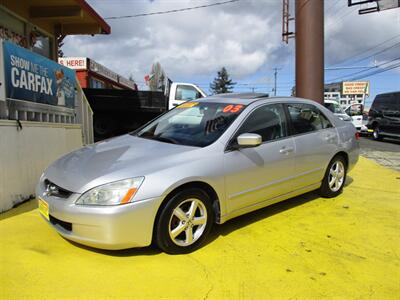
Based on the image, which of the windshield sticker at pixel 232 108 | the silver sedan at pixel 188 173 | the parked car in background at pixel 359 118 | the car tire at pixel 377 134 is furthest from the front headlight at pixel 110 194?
the car tire at pixel 377 134

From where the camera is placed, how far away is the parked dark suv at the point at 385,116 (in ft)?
52.9

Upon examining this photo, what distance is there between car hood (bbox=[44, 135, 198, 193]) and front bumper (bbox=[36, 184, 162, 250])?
186 millimetres

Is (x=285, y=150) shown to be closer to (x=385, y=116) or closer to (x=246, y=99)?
(x=246, y=99)

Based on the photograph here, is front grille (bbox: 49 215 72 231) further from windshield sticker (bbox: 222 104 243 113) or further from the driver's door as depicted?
windshield sticker (bbox: 222 104 243 113)

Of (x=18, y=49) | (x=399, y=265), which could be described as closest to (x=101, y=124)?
(x=18, y=49)

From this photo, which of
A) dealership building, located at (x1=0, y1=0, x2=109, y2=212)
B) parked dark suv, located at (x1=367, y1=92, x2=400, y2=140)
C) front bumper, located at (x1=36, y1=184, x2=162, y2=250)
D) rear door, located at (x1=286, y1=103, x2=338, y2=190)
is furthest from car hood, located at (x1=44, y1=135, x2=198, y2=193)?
parked dark suv, located at (x1=367, y1=92, x2=400, y2=140)

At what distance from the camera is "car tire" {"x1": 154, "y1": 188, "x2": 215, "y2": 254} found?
3.36 meters

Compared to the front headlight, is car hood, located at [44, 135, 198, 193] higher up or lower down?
higher up

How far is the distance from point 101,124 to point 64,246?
1044 cm

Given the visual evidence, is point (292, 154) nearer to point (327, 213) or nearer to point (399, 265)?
point (327, 213)

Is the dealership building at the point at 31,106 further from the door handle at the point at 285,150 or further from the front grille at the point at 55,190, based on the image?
the door handle at the point at 285,150

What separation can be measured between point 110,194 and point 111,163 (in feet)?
1.41

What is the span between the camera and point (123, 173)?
10.7ft

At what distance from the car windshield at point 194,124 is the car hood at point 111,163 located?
0.71ft
